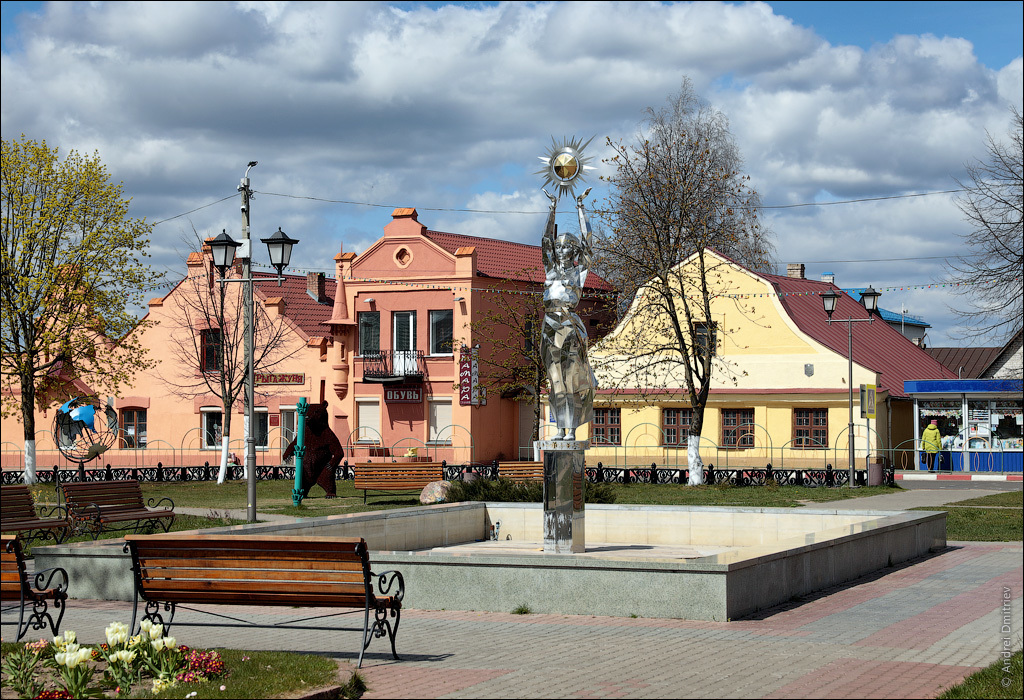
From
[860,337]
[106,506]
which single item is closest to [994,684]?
[106,506]

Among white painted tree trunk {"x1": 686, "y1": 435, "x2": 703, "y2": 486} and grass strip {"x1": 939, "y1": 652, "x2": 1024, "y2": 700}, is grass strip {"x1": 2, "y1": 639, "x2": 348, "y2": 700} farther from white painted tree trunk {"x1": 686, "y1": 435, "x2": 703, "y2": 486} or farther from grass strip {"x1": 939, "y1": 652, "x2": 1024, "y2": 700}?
white painted tree trunk {"x1": 686, "y1": 435, "x2": 703, "y2": 486}

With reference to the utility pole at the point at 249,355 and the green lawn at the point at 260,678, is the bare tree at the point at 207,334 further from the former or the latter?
the green lawn at the point at 260,678

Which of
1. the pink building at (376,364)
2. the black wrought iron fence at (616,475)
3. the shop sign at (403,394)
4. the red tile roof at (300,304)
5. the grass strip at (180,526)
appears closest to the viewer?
the grass strip at (180,526)

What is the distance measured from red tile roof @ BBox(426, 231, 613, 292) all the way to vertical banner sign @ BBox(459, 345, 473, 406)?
3281 mm

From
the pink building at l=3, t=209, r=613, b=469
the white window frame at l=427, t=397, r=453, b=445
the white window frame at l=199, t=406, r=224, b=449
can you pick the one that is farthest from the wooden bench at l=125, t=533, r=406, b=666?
the white window frame at l=199, t=406, r=224, b=449

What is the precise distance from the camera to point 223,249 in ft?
59.8

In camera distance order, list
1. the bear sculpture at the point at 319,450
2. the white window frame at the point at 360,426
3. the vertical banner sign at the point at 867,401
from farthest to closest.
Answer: the white window frame at the point at 360,426, the vertical banner sign at the point at 867,401, the bear sculpture at the point at 319,450

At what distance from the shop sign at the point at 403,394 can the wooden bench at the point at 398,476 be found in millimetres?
19027

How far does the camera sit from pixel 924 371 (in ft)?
152

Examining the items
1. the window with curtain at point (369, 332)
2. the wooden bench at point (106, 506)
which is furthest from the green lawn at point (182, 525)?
the window with curtain at point (369, 332)

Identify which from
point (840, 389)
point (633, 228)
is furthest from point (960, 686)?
point (840, 389)

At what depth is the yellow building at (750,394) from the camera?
37.5 m

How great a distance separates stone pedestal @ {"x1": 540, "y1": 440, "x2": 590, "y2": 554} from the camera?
13.4 m

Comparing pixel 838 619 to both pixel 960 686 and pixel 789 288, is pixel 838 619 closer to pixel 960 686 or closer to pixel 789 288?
pixel 960 686
